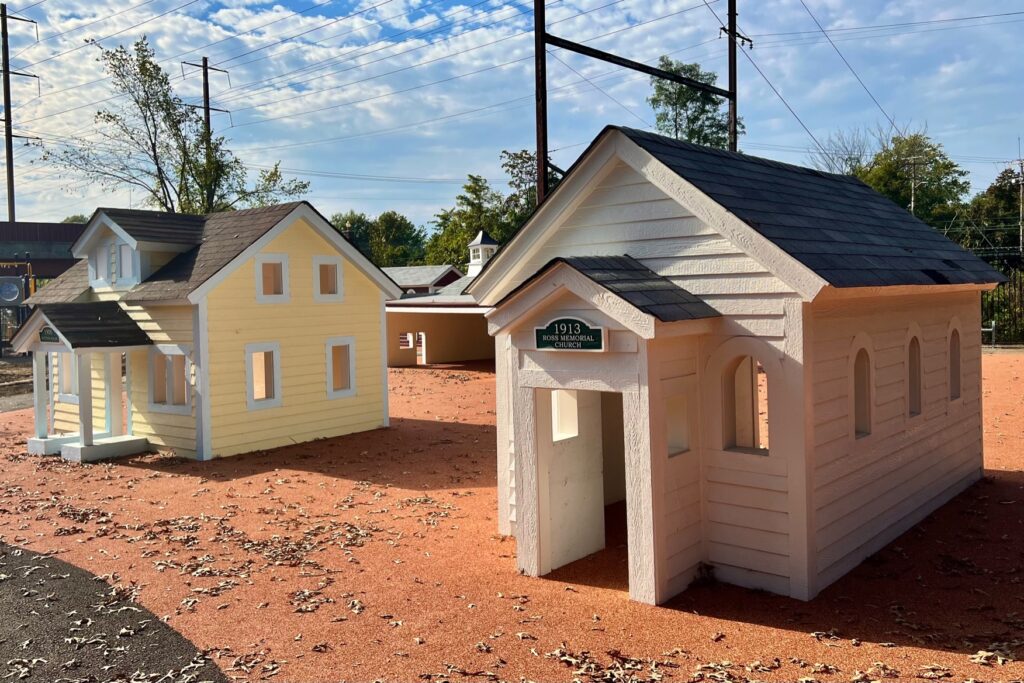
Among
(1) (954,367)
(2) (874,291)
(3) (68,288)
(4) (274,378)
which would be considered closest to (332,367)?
(4) (274,378)

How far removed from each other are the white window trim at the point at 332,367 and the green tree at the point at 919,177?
36.8 m

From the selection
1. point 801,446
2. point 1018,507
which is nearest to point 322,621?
point 801,446

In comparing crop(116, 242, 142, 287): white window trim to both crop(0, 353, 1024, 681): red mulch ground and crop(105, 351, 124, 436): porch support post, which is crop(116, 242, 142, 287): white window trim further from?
crop(0, 353, 1024, 681): red mulch ground

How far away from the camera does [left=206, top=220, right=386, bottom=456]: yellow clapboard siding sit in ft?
56.4

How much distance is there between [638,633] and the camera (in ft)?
24.0

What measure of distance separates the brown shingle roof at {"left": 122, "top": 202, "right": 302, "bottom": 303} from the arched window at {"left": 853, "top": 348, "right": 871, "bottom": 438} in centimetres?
1277

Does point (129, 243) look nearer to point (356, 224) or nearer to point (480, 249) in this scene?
point (480, 249)

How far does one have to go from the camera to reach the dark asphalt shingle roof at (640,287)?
7832 mm

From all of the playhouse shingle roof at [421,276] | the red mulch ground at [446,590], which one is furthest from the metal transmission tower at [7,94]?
the red mulch ground at [446,590]

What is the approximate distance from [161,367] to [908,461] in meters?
15.6

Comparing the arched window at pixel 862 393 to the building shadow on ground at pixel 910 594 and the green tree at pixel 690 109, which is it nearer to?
the building shadow on ground at pixel 910 594

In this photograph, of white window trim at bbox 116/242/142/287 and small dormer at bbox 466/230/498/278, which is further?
small dormer at bbox 466/230/498/278

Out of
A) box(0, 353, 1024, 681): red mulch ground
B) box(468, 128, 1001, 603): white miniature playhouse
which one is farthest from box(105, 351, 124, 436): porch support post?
box(468, 128, 1001, 603): white miniature playhouse

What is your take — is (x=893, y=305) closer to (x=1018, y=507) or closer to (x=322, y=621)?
(x=1018, y=507)
